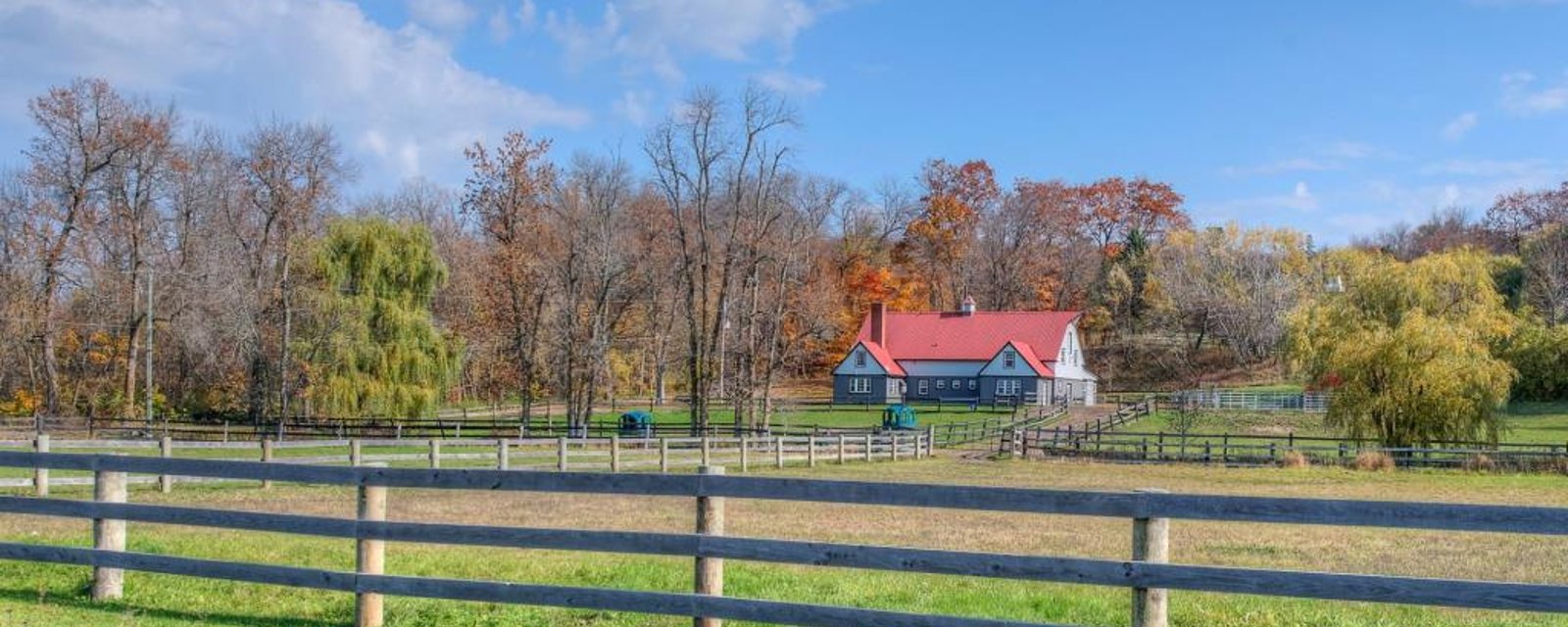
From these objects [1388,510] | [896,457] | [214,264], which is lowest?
[896,457]

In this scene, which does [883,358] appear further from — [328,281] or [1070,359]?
[328,281]

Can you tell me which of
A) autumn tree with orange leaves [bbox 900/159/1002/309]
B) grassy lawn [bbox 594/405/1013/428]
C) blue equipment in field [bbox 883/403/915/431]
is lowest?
grassy lawn [bbox 594/405/1013/428]

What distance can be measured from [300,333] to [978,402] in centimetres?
4173

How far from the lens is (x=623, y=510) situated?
17938mm

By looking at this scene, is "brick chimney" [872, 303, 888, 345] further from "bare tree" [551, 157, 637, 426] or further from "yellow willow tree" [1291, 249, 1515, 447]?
"yellow willow tree" [1291, 249, 1515, 447]

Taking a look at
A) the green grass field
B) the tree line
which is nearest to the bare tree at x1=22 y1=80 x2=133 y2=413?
the tree line

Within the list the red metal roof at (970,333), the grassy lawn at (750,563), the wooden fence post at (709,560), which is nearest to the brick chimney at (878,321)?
the red metal roof at (970,333)

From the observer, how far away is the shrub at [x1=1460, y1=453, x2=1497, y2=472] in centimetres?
3775

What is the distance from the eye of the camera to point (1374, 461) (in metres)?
38.5

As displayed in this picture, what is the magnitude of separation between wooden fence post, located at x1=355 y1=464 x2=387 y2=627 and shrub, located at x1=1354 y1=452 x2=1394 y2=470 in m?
36.9

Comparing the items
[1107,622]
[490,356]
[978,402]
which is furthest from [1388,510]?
[978,402]

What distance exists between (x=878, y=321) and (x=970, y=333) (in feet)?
20.1

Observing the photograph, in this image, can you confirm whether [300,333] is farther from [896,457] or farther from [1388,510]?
[1388,510]

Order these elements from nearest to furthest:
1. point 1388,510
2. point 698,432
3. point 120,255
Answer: point 1388,510 < point 698,432 < point 120,255
